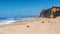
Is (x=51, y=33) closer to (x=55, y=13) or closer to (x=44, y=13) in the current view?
(x=55, y=13)

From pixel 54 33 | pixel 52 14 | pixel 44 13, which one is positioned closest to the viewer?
pixel 54 33

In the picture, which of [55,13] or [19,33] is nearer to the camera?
[19,33]

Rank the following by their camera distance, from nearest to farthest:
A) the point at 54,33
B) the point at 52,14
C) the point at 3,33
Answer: the point at 54,33
the point at 3,33
the point at 52,14

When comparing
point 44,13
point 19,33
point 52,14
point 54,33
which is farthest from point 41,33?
point 44,13

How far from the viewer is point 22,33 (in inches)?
302

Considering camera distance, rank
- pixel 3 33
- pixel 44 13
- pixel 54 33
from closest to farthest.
Answer: pixel 54 33 < pixel 3 33 < pixel 44 13

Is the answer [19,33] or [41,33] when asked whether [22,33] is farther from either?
[41,33]

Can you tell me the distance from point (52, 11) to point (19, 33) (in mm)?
16760

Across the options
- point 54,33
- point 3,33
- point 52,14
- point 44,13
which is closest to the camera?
point 54,33

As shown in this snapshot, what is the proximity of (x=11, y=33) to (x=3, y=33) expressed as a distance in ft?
1.70

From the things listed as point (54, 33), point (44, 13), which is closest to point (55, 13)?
point (44, 13)

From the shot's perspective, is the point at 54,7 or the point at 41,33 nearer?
the point at 41,33

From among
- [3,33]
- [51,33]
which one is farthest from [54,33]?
[3,33]

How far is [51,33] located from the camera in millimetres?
7477
